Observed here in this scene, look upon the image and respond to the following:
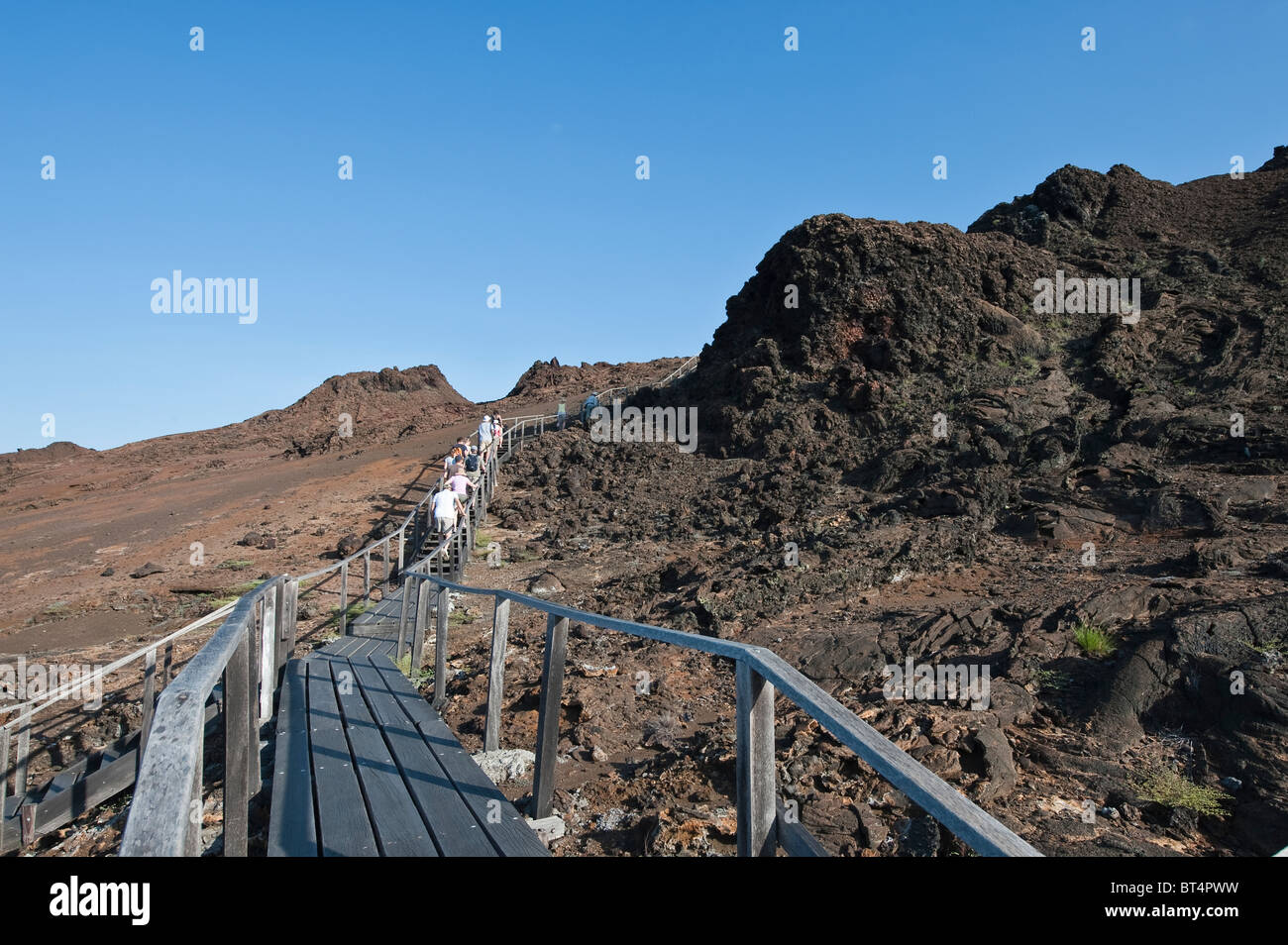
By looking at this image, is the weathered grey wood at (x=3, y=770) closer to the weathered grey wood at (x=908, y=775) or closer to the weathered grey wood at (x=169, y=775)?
the weathered grey wood at (x=169, y=775)

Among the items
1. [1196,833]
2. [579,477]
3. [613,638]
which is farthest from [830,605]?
[579,477]

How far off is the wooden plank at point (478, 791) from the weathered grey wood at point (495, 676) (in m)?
0.29

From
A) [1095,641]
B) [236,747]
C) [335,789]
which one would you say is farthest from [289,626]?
[1095,641]

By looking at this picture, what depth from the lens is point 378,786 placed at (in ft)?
12.4

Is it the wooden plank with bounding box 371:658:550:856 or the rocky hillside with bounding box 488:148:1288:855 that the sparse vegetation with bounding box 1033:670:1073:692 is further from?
the wooden plank with bounding box 371:658:550:856

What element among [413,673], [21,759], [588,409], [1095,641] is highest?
[588,409]

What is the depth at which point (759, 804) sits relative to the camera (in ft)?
7.93

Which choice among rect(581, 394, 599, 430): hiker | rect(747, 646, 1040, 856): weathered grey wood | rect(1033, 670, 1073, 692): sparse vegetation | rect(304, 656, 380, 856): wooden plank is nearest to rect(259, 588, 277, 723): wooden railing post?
rect(304, 656, 380, 856): wooden plank

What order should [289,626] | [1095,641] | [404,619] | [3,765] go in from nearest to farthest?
[3,765] < [289,626] < [1095,641] < [404,619]

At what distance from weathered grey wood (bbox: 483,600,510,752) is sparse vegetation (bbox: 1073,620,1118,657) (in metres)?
5.45

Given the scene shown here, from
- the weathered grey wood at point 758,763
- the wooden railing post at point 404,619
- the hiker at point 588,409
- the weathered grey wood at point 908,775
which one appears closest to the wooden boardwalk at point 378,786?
the weathered grey wood at point 758,763

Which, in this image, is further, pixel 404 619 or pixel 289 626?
pixel 404 619

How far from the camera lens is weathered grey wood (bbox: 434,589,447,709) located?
245 inches

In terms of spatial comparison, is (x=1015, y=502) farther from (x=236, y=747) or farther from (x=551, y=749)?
(x=236, y=747)
